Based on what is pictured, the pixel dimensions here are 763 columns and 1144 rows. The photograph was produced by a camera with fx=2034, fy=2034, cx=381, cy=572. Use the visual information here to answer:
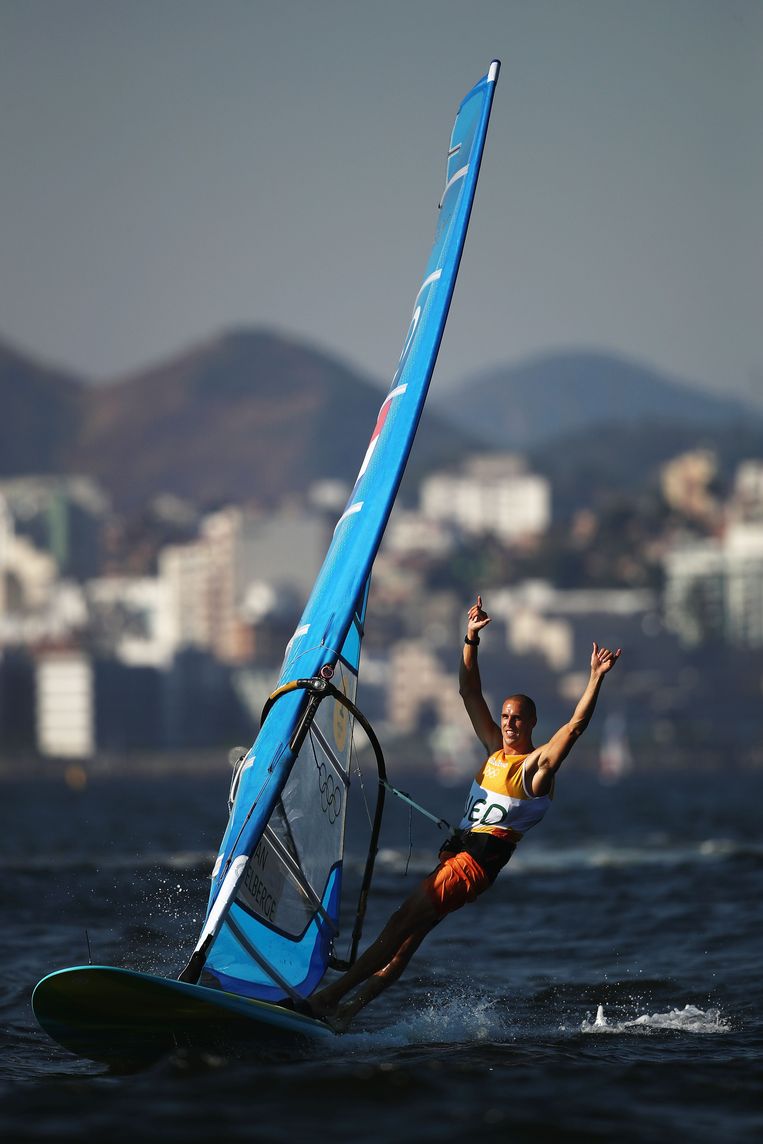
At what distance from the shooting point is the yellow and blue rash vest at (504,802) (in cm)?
824

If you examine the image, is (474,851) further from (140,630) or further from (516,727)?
(140,630)

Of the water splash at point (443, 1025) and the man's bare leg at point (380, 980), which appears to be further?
the water splash at point (443, 1025)

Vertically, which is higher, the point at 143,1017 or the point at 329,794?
the point at 329,794

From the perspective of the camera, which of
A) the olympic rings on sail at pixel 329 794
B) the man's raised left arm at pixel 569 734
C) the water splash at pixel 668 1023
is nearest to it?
the man's raised left arm at pixel 569 734

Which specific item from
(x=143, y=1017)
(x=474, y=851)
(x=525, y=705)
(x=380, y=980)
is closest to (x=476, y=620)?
(x=525, y=705)

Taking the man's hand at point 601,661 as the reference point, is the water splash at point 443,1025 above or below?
below

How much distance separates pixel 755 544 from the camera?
14725 centimetres

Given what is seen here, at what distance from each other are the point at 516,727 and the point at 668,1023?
203cm

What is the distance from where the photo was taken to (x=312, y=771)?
8484mm

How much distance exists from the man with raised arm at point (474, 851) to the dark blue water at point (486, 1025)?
0.29 m

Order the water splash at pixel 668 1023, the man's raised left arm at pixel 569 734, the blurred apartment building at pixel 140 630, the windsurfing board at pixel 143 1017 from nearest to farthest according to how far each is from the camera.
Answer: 1. the windsurfing board at pixel 143 1017
2. the man's raised left arm at pixel 569 734
3. the water splash at pixel 668 1023
4. the blurred apartment building at pixel 140 630

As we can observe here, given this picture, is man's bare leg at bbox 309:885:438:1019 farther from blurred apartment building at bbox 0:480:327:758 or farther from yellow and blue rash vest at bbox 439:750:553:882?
blurred apartment building at bbox 0:480:327:758

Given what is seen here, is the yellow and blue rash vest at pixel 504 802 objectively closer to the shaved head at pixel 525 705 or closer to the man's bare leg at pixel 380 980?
the shaved head at pixel 525 705

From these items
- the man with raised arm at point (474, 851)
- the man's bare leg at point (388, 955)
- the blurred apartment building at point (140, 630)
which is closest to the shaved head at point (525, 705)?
the man with raised arm at point (474, 851)
